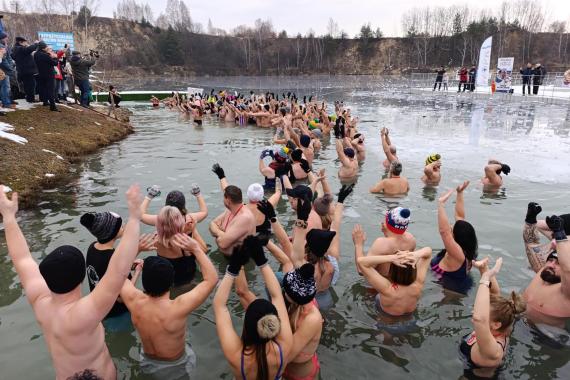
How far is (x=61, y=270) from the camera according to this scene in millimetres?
2438

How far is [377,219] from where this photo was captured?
7.67 m

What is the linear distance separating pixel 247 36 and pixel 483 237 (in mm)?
106438

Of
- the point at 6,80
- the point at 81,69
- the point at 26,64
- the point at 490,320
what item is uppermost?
the point at 81,69

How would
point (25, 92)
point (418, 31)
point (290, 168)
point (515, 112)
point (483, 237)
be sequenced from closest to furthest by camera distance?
point (483, 237) < point (290, 168) < point (25, 92) < point (515, 112) < point (418, 31)

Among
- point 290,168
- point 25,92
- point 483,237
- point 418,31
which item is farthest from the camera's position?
point 418,31

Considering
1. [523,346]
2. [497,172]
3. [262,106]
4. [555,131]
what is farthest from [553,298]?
[262,106]

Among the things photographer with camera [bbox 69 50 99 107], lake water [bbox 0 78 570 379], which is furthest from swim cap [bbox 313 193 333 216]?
photographer with camera [bbox 69 50 99 107]

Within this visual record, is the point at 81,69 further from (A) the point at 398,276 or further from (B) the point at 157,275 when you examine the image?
(A) the point at 398,276

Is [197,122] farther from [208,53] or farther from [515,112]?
[208,53]

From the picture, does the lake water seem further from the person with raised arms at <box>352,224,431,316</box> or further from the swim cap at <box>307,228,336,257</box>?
the swim cap at <box>307,228,336,257</box>

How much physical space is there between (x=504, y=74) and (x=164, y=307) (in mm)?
33565

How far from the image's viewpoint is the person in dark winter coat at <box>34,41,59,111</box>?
12133 mm

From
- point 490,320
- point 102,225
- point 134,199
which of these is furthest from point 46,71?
point 490,320

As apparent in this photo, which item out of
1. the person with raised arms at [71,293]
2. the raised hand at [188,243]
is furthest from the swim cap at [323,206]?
the person with raised arms at [71,293]
